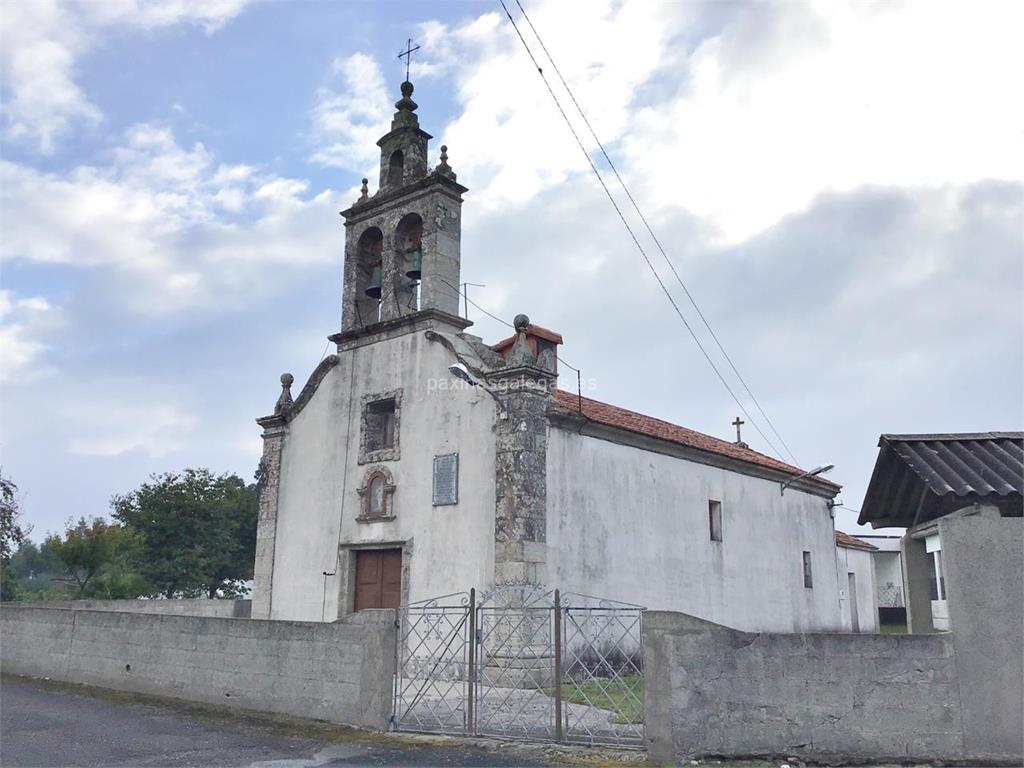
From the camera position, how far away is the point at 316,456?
16.5 meters

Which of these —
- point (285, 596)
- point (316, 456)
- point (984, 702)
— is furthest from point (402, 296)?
point (984, 702)

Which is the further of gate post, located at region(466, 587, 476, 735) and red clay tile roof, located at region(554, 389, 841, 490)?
red clay tile roof, located at region(554, 389, 841, 490)

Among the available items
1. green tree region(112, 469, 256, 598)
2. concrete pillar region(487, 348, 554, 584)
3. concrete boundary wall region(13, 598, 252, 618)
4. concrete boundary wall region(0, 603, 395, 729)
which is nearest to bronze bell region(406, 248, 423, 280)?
concrete pillar region(487, 348, 554, 584)

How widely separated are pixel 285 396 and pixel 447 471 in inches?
203

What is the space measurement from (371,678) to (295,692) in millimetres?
1328

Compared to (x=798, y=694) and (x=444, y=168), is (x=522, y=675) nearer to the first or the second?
(x=798, y=694)

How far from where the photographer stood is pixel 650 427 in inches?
677

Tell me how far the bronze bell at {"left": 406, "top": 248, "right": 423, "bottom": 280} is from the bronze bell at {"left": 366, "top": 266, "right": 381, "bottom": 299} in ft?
2.93

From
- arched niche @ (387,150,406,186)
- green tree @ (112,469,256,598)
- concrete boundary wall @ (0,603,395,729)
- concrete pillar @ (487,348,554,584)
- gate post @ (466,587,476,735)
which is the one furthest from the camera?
green tree @ (112,469,256,598)

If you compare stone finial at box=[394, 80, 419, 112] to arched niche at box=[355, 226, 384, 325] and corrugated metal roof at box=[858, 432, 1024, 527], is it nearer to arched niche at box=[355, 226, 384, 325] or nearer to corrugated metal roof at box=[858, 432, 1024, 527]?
arched niche at box=[355, 226, 384, 325]

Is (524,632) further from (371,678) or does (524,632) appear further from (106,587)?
(106,587)

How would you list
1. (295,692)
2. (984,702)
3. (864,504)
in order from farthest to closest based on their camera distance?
(295,692)
(864,504)
(984,702)

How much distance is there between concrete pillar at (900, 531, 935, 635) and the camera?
8.77 meters

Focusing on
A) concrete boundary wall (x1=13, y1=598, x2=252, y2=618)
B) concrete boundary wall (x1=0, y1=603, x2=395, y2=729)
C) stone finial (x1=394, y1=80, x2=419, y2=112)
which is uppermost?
stone finial (x1=394, y1=80, x2=419, y2=112)
